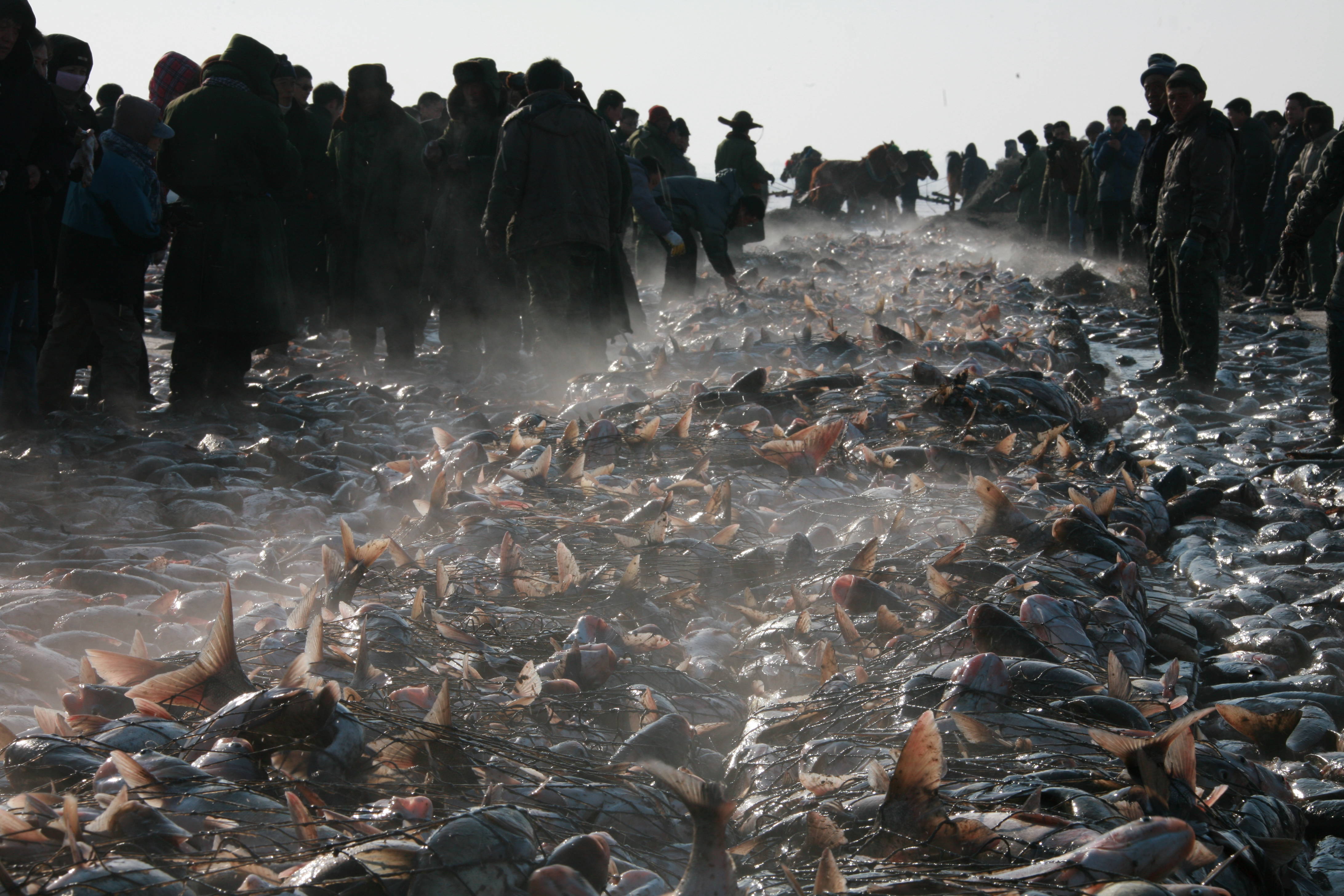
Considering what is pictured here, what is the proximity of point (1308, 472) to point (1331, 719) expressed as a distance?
306cm

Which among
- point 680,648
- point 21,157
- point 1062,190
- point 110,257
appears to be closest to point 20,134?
point 21,157

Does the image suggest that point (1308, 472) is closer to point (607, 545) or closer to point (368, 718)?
point (607, 545)

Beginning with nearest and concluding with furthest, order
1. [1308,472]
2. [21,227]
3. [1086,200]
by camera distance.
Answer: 1. [21,227]
2. [1308,472]
3. [1086,200]

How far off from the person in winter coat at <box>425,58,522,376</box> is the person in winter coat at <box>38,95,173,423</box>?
2.37m

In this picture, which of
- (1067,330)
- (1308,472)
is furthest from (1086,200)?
(1308,472)

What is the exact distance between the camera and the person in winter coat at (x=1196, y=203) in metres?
6.88

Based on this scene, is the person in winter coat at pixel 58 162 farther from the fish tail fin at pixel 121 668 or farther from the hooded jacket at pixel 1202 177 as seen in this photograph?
the hooded jacket at pixel 1202 177

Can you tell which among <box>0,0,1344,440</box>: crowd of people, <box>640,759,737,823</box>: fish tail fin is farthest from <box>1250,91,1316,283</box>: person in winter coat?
<box>640,759,737,823</box>: fish tail fin

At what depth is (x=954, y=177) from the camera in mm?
31891

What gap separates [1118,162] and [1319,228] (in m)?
4.13

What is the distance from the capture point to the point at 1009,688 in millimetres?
2432

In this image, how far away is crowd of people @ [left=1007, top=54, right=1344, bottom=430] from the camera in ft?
19.4

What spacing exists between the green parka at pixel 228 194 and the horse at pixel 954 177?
27577 millimetres

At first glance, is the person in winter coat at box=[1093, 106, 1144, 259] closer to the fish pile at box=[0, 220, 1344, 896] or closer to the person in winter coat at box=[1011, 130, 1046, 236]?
the person in winter coat at box=[1011, 130, 1046, 236]
